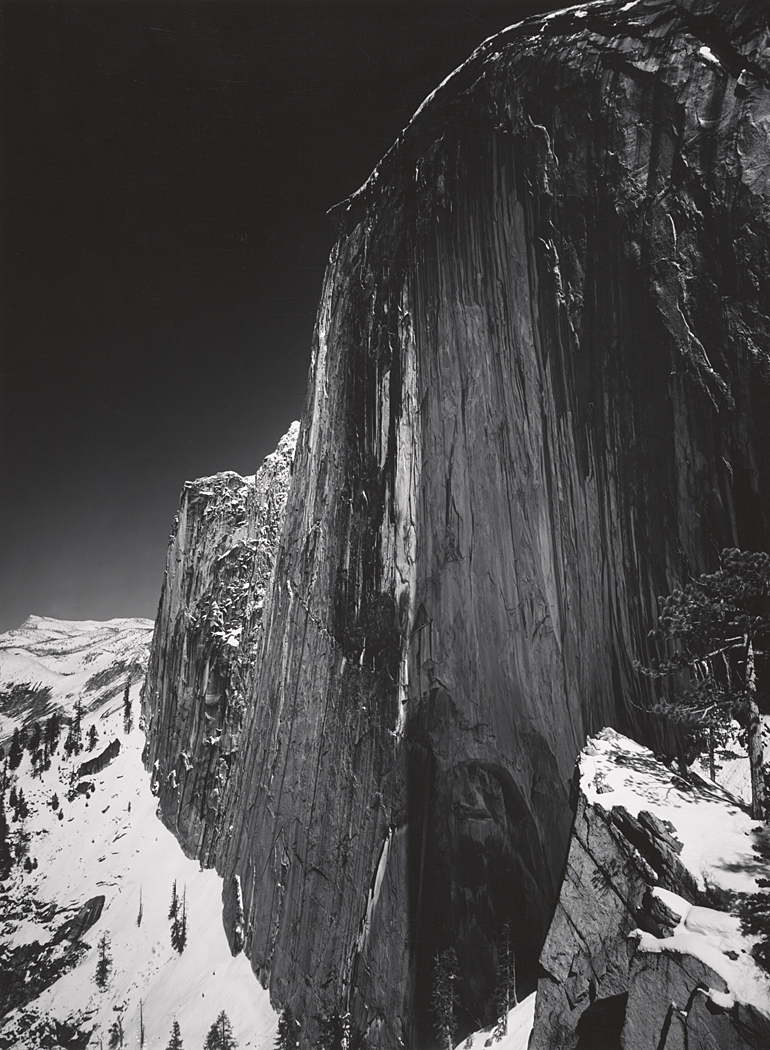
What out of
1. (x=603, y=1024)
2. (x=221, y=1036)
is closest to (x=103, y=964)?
(x=221, y=1036)

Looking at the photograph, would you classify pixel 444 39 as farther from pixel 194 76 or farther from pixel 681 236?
pixel 681 236

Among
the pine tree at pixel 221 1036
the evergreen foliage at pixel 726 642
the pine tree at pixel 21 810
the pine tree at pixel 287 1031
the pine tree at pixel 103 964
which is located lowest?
the pine tree at pixel 103 964

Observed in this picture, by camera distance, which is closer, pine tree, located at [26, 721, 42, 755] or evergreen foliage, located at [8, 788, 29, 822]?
evergreen foliage, located at [8, 788, 29, 822]

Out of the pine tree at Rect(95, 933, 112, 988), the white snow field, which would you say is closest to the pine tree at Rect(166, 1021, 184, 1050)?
the pine tree at Rect(95, 933, 112, 988)

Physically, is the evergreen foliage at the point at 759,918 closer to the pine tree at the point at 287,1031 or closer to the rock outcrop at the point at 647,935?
the rock outcrop at the point at 647,935

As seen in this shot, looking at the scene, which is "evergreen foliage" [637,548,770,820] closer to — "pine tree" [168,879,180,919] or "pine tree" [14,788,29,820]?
"pine tree" [168,879,180,919]

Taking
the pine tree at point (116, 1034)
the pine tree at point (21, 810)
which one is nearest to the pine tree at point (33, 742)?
the pine tree at point (21, 810)
